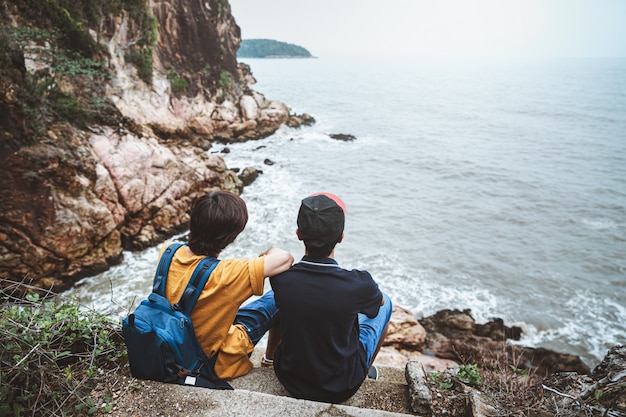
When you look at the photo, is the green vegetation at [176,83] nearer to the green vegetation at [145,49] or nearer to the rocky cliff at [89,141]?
the rocky cliff at [89,141]

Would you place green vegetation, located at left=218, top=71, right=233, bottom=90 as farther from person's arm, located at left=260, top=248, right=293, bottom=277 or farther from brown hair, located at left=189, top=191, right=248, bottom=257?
person's arm, located at left=260, top=248, right=293, bottom=277

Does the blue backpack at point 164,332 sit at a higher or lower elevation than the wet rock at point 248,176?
higher

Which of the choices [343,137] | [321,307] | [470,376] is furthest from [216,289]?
[343,137]

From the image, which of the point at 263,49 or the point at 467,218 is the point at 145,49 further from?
the point at 263,49

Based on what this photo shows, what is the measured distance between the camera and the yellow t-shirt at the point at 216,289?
2332 millimetres

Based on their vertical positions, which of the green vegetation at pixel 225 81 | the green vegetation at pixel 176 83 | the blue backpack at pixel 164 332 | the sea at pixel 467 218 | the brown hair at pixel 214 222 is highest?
the green vegetation at pixel 225 81

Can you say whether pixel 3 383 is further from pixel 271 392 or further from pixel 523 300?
pixel 523 300

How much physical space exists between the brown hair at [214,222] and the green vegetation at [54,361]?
1141 mm

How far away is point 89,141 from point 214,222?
381 inches

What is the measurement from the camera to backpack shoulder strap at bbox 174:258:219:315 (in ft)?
7.52

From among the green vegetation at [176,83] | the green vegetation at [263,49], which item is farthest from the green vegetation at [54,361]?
the green vegetation at [263,49]

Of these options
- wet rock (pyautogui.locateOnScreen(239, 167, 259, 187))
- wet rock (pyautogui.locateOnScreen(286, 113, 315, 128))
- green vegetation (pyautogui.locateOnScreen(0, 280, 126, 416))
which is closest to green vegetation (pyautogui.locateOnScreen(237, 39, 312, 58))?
wet rock (pyautogui.locateOnScreen(286, 113, 315, 128))

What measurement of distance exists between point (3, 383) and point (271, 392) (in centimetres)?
171

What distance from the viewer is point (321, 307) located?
217 cm
